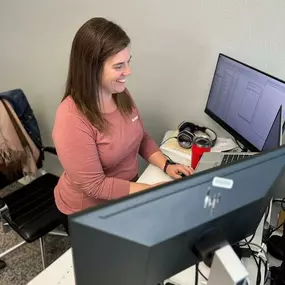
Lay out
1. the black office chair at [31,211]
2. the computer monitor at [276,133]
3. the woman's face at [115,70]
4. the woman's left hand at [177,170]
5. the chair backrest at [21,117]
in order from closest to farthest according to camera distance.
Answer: the computer monitor at [276,133]
the woman's face at [115,70]
the woman's left hand at [177,170]
the black office chair at [31,211]
the chair backrest at [21,117]

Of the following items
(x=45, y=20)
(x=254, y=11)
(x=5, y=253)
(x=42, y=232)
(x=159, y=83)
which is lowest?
(x=5, y=253)

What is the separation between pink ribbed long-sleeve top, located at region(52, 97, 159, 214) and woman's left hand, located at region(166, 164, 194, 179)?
6.6 inches

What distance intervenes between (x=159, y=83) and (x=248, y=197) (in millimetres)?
1231

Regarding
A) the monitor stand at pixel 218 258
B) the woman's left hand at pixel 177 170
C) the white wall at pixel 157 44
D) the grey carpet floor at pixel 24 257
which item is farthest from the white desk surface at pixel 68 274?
the white wall at pixel 157 44

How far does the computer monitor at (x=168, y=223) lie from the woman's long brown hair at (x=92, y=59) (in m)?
0.70

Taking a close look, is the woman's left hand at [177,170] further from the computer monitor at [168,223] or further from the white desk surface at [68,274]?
the computer monitor at [168,223]

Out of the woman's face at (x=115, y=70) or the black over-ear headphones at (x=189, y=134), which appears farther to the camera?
the black over-ear headphones at (x=189, y=134)

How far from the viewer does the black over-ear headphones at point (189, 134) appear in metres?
Answer: 1.67

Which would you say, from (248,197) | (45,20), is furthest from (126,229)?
(45,20)

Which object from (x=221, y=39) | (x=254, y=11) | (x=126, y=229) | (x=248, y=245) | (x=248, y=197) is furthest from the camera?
(x=221, y=39)

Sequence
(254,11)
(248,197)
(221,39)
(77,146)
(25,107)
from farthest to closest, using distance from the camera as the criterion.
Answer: (25,107) < (221,39) < (254,11) < (77,146) < (248,197)

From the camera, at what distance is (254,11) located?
1.46 metres

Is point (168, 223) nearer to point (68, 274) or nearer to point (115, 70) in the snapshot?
point (68, 274)

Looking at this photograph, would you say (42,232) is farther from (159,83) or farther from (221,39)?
(221,39)
